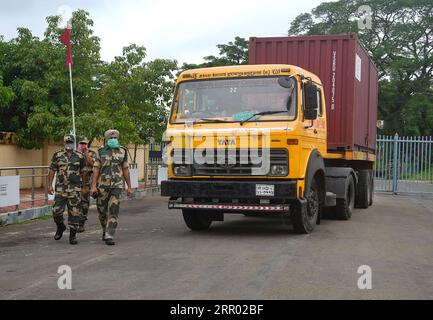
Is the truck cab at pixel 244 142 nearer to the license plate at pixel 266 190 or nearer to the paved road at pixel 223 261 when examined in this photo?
the license plate at pixel 266 190

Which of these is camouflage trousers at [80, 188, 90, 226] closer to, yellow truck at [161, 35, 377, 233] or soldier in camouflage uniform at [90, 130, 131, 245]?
soldier in camouflage uniform at [90, 130, 131, 245]

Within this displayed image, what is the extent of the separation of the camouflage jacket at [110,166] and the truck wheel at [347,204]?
512cm

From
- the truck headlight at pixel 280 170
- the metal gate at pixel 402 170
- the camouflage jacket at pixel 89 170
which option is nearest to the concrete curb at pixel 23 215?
the camouflage jacket at pixel 89 170

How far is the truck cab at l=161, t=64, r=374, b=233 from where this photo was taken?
8867 mm

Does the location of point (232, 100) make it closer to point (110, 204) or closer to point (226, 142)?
point (226, 142)

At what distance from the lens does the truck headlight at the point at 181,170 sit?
9328 millimetres

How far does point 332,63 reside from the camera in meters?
11.7

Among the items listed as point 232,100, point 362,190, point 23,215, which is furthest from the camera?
point 362,190

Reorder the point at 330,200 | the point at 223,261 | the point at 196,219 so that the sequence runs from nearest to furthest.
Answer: the point at 223,261, the point at 196,219, the point at 330,200

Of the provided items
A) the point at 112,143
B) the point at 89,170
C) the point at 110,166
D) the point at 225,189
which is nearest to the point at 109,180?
the point at 110,166

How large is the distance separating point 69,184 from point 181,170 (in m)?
1.79

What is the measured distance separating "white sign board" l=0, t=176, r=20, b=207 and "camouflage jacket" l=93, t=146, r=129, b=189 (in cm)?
352

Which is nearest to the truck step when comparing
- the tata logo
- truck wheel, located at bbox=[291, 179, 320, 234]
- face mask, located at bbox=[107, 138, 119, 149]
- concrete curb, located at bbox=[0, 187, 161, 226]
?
truck wheel, located at bbox=[291, 179, 320, 234]
